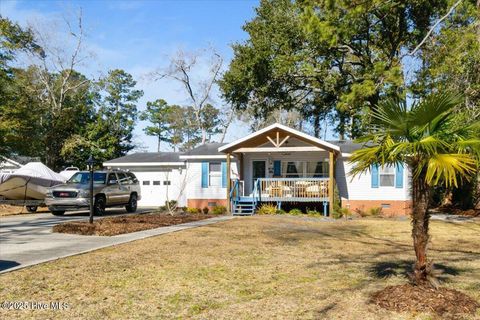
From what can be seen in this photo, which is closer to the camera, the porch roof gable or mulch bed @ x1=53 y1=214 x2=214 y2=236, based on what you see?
mulch bed @ x1=53 y1=214 x2=214 y2=236

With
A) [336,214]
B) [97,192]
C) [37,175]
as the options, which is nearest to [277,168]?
[336,214]

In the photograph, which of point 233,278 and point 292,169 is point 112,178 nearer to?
point 292,169

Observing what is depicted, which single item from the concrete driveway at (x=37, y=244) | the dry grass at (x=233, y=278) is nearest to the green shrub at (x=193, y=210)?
the concrete driveway at (x=37, y=244)

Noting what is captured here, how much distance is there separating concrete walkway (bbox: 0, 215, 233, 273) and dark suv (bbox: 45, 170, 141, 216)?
119 inches

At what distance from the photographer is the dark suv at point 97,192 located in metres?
18.2

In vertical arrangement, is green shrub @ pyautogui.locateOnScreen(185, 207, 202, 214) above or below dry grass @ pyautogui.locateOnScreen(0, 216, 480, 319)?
above

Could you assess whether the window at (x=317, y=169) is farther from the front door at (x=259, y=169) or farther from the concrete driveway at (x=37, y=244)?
the concrete driveway at (x=37, y=244)

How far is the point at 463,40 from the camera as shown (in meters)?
17.3

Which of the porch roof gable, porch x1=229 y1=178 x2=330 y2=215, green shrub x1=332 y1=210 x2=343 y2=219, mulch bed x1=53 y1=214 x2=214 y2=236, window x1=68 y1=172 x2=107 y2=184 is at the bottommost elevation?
mulch bed x1=53 y1=214 x2=214 y2=236

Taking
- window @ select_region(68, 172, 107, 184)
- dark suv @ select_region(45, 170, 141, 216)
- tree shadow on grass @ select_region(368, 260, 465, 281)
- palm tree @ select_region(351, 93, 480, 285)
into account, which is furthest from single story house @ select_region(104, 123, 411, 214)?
palm tree @ select_region(351, 93, 480, 285)

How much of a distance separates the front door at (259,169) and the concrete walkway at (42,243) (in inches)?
350

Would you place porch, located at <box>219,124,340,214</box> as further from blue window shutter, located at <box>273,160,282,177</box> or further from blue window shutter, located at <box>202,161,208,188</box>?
blue window shutter, located at <box>202,161,208,188</box>

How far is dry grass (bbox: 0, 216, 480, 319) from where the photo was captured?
221 inches

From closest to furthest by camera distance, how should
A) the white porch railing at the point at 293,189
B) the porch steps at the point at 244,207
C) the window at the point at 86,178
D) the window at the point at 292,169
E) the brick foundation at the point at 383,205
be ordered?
the window at the point at 86,178 → the white porch railing at the point at 293,189 → the porch steps at the point at 244,207 → the brick foundation at the point at 383,205 → the window at the point at 292,169
